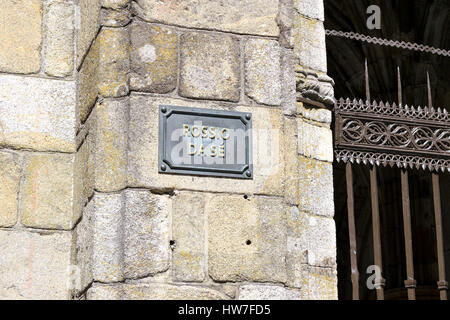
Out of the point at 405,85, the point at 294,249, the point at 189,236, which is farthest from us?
the point at 405,85

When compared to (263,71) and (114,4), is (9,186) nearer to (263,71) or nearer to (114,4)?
(114,4)

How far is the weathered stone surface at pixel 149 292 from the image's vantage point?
3.01 meters

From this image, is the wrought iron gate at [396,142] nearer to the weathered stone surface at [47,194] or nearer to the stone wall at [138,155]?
the stone wall at [138,155]

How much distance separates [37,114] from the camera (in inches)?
140

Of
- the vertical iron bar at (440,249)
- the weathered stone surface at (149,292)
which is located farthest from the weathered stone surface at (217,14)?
the vertical iron bar at (440,249)

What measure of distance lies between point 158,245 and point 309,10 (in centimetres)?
164

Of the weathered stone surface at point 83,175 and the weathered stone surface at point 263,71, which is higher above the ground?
the weathered stone surface at point 263,71

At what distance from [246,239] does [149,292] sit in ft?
1.29

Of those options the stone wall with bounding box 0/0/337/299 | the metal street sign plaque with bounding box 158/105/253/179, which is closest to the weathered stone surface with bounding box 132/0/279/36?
the stone wall with bounding box 0/0/337/299

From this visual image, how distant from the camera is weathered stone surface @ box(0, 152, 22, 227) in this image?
340cm

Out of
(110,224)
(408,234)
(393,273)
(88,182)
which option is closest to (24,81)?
(88,182)

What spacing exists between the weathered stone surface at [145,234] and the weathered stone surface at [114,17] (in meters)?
0.63

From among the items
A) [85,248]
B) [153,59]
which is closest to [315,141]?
[153,59]

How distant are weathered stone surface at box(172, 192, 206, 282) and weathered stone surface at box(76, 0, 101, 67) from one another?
2.38ft
